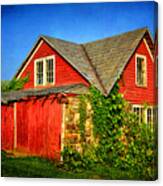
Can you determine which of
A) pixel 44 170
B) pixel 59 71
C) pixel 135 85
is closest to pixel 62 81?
pixel 59 71

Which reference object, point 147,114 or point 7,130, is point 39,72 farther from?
point 147,114

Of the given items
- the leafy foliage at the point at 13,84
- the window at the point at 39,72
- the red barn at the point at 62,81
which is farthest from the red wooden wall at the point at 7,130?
the window at the point at 39,72

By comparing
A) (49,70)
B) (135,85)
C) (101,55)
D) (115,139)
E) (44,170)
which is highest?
(101,55)

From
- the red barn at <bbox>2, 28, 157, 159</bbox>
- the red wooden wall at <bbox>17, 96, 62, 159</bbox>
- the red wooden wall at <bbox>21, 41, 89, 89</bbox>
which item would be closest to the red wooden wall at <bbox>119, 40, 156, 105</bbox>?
the red barn at <bbox>2, 28, 157, 159</bbox>

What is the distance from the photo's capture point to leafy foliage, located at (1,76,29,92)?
16.6 feet

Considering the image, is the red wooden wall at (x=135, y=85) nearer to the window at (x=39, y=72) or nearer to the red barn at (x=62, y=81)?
the red barn at (x=62, y=81)

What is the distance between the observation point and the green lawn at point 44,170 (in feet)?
16.0

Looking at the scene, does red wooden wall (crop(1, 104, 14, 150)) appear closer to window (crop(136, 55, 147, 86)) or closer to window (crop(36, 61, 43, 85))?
window (crop(36, 61, 43, 85))

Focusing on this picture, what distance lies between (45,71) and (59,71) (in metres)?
0.11

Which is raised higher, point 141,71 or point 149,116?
point 141,71

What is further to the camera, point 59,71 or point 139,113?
point 59,71

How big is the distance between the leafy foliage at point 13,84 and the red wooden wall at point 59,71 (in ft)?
0.10

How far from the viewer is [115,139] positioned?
193 inches

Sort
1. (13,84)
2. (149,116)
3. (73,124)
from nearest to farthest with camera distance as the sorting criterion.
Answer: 1. (149,116)
2. (73,124)
3. (13,84)
